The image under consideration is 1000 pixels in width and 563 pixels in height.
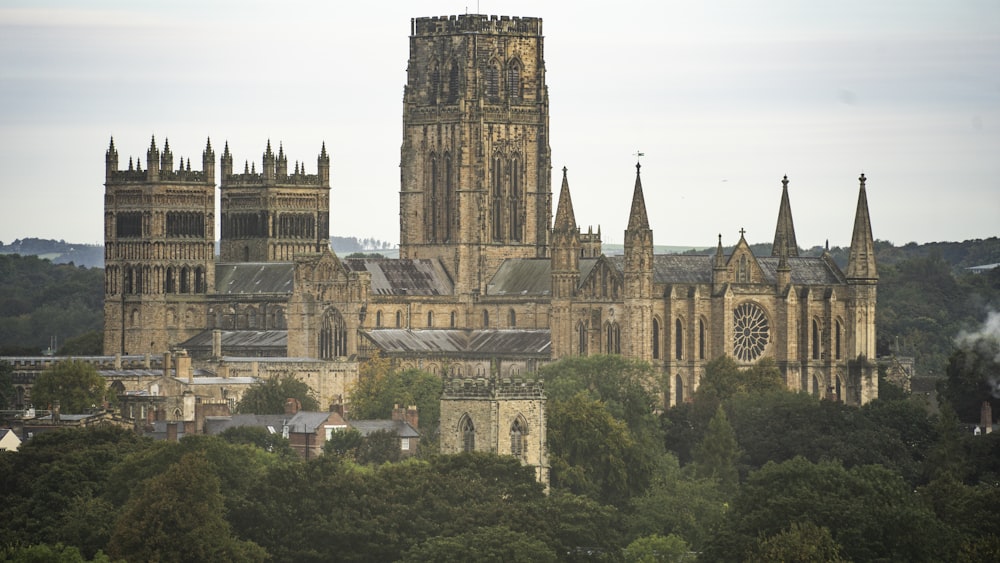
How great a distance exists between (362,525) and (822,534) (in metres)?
15.9

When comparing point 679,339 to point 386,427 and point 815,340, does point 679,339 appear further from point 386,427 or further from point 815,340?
point 386,427

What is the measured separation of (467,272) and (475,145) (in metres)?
6.81

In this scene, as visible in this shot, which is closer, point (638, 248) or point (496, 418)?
point (496, 418)

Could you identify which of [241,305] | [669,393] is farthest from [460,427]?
[241,305]

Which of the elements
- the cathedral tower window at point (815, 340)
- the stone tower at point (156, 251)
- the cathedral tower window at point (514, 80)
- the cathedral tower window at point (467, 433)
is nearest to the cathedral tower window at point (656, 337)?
the cathedral tower window at point (815, 340)

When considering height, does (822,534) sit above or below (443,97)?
below

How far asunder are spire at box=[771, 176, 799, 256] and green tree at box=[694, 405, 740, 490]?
1440 inches

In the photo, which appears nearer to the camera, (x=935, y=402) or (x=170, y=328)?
(x=935, y=402)

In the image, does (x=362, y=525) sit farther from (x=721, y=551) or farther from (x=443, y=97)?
(x=443, y=97)

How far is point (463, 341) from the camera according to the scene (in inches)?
6422

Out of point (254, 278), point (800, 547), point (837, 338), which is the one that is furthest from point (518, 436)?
point (254, 278)

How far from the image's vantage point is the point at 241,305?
570 ft

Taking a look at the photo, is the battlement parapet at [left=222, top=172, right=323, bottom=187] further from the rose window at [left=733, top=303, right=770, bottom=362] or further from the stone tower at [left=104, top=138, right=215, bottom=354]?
the rose window at [left=733, top=303, right=770, bottom=362]

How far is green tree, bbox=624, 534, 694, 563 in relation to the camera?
95.4 metres
